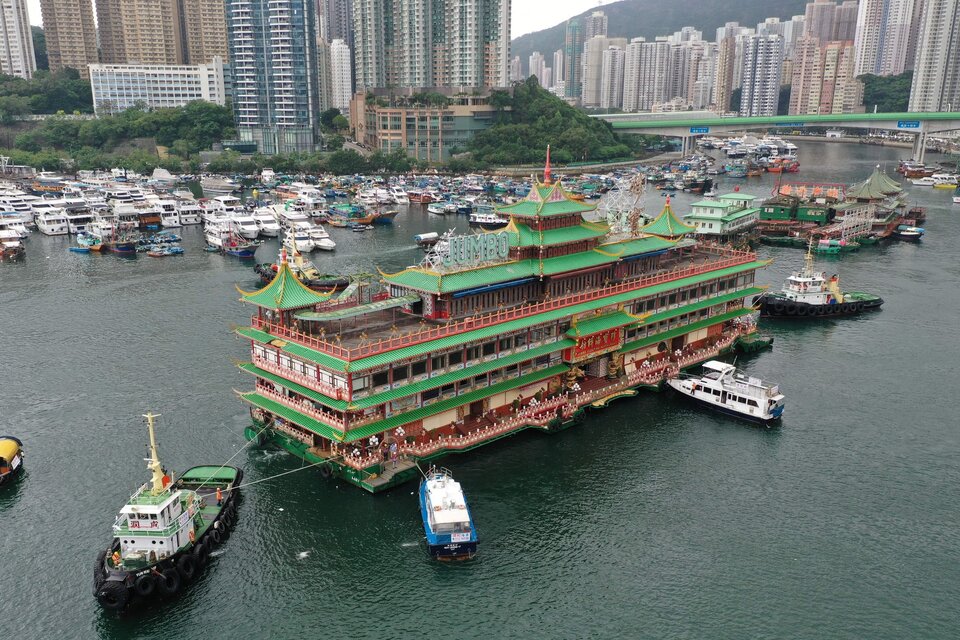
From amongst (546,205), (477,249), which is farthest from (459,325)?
(546,205)

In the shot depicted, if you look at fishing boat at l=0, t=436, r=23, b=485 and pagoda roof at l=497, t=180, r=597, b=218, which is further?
Result: pagoda roof at l=497, t=180, r=597, b=218

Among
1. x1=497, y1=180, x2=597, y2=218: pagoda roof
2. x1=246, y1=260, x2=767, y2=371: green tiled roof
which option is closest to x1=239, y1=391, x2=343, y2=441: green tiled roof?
x1=246, y1=260, x2=767, y2=371: green tiled roof

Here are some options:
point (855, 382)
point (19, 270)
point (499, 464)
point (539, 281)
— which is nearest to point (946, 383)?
point (855, 382)

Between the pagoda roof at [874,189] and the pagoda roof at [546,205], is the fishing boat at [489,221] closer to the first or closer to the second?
the pagoda roof at [874,189]

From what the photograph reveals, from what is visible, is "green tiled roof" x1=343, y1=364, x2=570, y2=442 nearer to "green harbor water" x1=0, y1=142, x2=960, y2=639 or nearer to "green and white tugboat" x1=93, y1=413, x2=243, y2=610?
"green harbor water" x1=0, y1=142, x2=960, y2=639

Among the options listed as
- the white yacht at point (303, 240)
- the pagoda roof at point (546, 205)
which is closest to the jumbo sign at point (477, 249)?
the pagoda roof at point (546, 205)

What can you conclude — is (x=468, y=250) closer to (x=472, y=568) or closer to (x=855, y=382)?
(x=472, y=568)

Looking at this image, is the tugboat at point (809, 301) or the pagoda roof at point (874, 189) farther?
the pagoda roof at point (874, 189)
